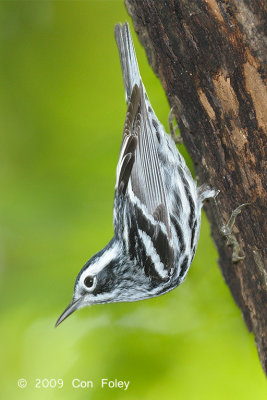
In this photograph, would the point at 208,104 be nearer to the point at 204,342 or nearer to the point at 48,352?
the point at 204,342

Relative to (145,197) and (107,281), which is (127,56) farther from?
(107,281)

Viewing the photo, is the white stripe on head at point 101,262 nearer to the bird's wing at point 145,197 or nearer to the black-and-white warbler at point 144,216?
the black-and-white warbler at point 144,216

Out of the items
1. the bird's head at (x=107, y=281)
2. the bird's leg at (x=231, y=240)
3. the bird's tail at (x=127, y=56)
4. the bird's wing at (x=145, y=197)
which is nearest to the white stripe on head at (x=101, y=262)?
the bird's head at (x=107, y=281)

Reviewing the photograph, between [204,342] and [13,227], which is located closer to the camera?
[204,342]

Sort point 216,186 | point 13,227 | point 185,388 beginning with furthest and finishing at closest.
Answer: point 13,227 < point 216,186 < point 185,388

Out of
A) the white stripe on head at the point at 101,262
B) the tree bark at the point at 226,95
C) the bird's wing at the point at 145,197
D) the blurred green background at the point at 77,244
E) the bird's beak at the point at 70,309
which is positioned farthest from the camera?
the bird's wing at the point at 145,197

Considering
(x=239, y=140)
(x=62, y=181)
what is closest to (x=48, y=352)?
(x=62, y=181)

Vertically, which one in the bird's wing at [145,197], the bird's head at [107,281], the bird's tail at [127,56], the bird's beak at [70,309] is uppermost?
the bird's tail at [127,56]
